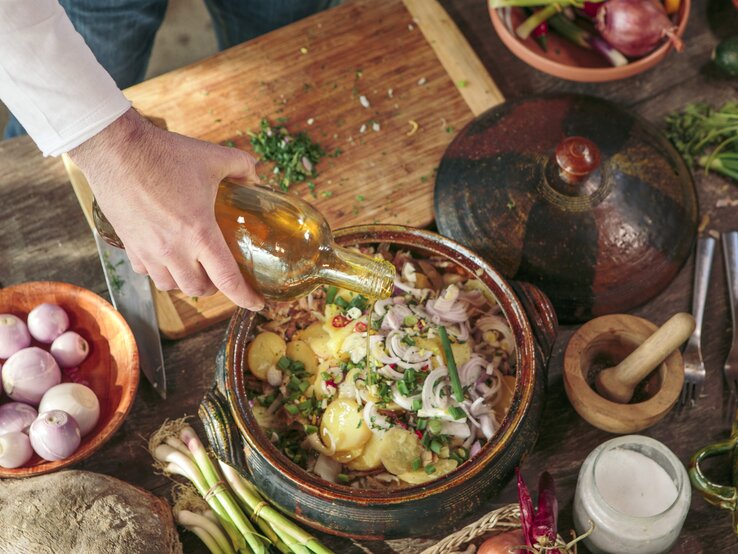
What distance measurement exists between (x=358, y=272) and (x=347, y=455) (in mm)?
367

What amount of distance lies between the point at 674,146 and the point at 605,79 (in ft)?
0.72

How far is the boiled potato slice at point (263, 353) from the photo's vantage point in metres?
1.51

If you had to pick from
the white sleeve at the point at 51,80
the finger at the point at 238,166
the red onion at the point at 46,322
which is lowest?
the red onion at the point at 46,322

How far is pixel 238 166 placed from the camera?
1274 mm

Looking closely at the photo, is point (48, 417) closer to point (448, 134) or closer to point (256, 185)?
point (256, 185)

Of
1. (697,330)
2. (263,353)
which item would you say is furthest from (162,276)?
(697,330)

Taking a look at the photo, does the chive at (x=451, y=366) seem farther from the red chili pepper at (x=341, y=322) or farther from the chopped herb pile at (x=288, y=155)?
the chopped herb pile at (x=288, y=155)

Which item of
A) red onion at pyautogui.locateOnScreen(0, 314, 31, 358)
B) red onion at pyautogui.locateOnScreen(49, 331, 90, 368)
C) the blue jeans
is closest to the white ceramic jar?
red onion at pyautogui.locateOnScreen(49, 331, 90, 368)

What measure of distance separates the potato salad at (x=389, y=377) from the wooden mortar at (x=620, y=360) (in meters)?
0.13

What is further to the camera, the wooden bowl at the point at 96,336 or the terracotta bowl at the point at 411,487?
the wooden bowl at the point at 96,336

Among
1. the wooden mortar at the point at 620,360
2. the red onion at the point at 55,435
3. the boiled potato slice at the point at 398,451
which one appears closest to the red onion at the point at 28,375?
the red onion at the point at 55,435

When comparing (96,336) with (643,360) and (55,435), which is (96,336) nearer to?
(55,435)

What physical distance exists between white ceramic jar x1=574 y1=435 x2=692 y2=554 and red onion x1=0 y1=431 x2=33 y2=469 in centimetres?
100

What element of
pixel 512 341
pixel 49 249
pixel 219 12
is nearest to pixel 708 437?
pixel 512 341
